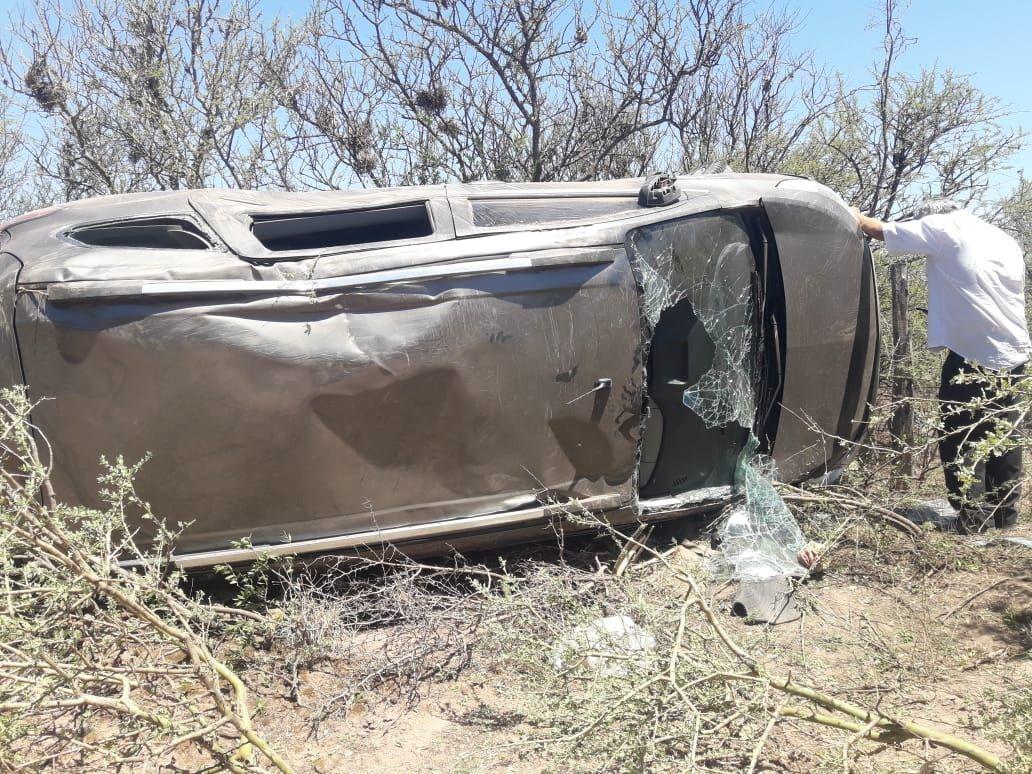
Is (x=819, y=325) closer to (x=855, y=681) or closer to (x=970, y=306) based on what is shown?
(x=970, y=306)

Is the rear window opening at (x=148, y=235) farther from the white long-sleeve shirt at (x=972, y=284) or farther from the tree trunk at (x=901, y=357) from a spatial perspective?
the tree trunk at (x=901, y=357)

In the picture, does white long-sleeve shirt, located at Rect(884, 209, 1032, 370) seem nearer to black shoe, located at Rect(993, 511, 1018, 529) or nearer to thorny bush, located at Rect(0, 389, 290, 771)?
black shoe, located at Rect(993, 511, 1018, 529)

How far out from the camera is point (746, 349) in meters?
Result: 4.18

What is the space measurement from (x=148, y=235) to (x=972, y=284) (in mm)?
4120

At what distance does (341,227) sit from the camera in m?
3.93

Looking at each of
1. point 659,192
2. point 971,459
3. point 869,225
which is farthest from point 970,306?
point 659,192

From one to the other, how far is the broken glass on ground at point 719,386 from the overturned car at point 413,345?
0.05 feet

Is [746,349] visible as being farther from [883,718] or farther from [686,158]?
[686,158]

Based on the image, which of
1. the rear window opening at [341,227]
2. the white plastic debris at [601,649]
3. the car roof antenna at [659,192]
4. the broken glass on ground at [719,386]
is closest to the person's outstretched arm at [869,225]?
the broken glass on ground at [719,386]

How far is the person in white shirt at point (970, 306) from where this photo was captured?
4.38m

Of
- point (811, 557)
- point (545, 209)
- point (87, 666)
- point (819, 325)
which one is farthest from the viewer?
point (819, 325)

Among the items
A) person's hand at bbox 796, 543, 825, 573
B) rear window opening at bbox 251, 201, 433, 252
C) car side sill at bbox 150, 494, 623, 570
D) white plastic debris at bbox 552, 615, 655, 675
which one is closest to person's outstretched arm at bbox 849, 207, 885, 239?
person's hand at bbox 796, 543, 825, 573

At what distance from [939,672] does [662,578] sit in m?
1.20

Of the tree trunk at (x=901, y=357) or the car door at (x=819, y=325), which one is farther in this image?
the tree trunk at (x=901, y=357)
